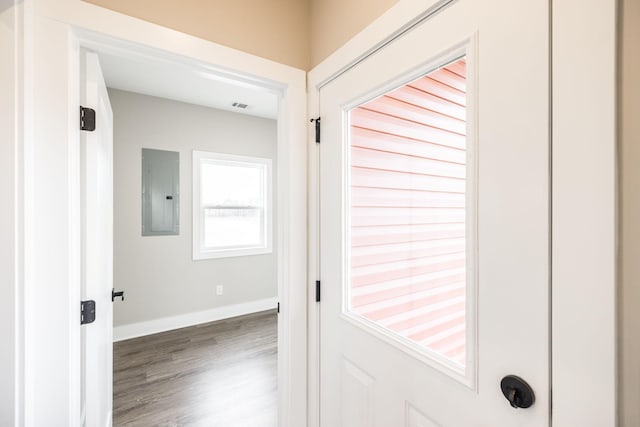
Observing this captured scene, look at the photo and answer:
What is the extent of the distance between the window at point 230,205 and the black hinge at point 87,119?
250 centimetres

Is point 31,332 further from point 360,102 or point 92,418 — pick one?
point 360,102

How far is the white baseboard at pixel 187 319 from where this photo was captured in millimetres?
3074

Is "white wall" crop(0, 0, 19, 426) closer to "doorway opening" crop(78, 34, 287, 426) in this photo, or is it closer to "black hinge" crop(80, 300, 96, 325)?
"black hinge" crop(80, 300, 96, 325)

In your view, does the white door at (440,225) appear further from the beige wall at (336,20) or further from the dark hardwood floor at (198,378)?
the dark hardwood floor at (198,378)

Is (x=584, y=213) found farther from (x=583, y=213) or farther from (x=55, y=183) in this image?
(x=55, y=183)

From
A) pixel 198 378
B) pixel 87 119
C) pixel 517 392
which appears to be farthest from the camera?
pixel 198 378

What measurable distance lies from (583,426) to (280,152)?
4.41ft

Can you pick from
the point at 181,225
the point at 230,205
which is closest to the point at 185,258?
the point at 181,225

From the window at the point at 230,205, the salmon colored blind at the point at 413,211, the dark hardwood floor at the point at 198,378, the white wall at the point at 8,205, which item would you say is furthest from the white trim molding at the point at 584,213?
the window at the point at 230,205

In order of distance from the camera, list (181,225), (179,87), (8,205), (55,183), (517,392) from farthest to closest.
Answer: (181,225) → (179,87) → (55,183) → (8,205) → (517,392)

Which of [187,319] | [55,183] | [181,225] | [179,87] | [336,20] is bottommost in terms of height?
[187,319]

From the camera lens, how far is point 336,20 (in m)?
1.24

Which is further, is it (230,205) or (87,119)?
(230,205)
